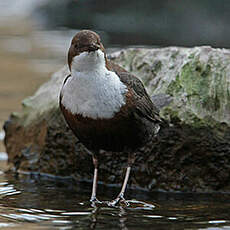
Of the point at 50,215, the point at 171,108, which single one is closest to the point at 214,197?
the point at 171,108

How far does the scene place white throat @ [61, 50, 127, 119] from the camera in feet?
14.0

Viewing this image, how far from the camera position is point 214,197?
195 inches

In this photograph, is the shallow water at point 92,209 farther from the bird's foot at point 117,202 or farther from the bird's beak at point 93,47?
the bird's beak at point 93,47

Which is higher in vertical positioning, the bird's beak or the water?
the bird's beak

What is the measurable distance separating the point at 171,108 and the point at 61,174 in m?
1.14

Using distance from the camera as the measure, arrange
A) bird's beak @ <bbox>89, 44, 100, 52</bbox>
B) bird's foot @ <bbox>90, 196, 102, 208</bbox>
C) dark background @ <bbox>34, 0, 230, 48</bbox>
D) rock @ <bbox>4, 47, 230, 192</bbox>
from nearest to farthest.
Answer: bird's beak @ <bbox>89, 44, 100, 52</bbox>
bird's foot @ <bbox>90, 196, 102, 208</bbox>
rock @ <bbox>4, 47, 230, 192</bbox>
dark background @ <bbox>34, 0, 230, 48</bbox>

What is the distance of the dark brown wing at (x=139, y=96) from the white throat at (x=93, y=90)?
197mm

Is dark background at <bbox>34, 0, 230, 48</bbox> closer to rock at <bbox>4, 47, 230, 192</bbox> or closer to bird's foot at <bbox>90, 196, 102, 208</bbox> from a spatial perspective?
rock at <bbox>4, 47, 230, 192</bbox>

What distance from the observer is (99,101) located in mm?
4312

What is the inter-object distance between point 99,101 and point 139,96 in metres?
0.44

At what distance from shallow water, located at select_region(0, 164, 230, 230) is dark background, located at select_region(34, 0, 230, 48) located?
7370 mm

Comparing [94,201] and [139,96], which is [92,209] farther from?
[139,96]

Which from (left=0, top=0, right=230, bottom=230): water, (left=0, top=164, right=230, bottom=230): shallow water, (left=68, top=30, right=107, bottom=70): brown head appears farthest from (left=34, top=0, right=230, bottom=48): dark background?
(left=68, top=30, right=107, bottom=70): brown head

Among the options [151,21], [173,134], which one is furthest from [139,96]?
[151,21]
